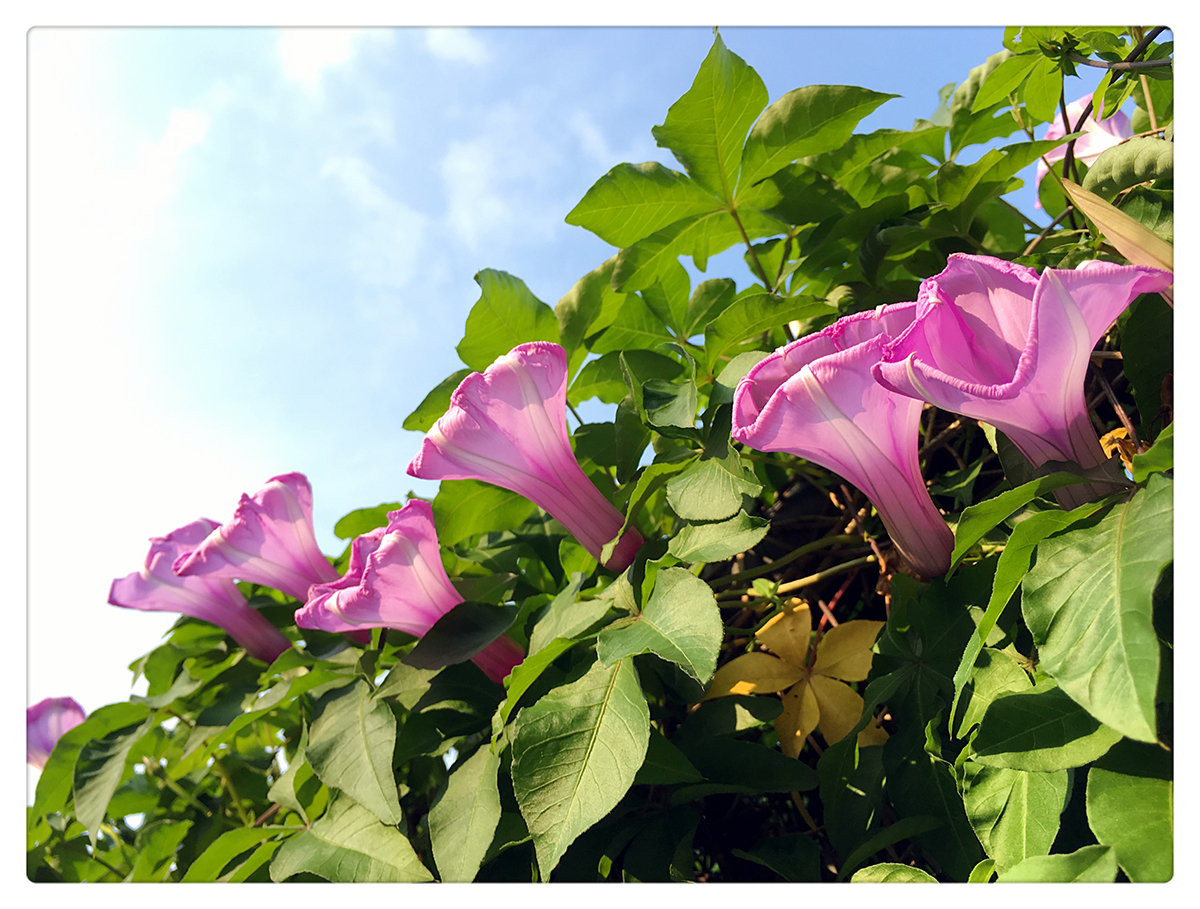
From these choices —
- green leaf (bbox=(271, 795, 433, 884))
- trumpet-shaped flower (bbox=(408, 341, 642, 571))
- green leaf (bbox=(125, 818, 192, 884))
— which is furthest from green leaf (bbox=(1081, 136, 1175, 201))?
green leaf (bbox=(125, 818, 192, 884))

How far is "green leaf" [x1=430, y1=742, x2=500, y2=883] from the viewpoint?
0.61 meters

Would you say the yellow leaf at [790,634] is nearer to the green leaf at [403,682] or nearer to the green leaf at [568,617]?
the green leaf at [568,617]

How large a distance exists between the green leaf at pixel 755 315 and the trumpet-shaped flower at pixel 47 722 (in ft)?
3.95

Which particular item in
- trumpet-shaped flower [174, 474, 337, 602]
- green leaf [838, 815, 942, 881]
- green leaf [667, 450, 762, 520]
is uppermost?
trumpet-shaped flower [174, 474, 337, 602]

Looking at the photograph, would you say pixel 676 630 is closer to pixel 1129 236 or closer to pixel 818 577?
pixel 818 577

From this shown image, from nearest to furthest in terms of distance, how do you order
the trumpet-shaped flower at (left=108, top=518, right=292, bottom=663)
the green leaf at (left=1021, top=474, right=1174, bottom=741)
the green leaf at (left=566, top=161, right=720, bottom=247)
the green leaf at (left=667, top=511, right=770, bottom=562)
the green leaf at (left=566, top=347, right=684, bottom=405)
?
the green leaf at (left=1021, top=474, right=1174, bottom=741) < the green leaf at (left=667, top=511, right=770, bottom=562) < the green leaf at (left=566, top=161, right=720, bottom=247) < the green leaf at (left=566, top=347, right=684, bottom=405) < the trumpet-shaped flower at (left=108, top=518, right=292, bottom=663)

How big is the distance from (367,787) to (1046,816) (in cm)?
51

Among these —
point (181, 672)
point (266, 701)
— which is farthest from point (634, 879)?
point (181, 672)

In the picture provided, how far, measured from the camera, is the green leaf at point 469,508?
852mm

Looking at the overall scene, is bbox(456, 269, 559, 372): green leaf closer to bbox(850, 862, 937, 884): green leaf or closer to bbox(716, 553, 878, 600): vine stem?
bbox(716, 553, 878, 600): vine stem

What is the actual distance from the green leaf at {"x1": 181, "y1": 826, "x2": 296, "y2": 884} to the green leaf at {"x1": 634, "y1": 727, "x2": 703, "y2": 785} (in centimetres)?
42

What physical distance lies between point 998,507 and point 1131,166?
1.15ft

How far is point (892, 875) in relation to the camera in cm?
54
